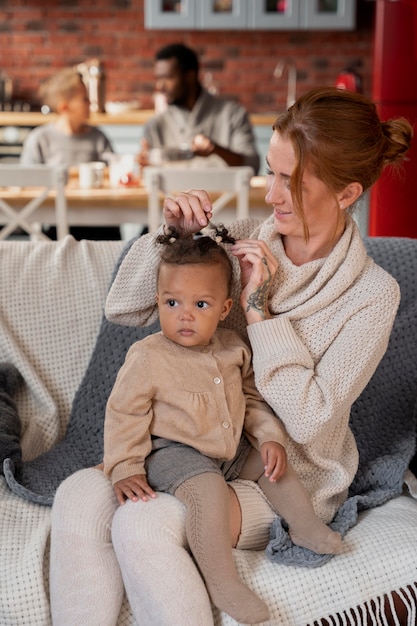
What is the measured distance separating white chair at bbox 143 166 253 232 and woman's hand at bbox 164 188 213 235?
1816mm

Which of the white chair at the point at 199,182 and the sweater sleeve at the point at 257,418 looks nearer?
the sweater sleeve at the point at 257,418

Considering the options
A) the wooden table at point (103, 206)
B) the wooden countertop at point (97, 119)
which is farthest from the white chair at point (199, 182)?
the wooden countertop at point (97, 119)

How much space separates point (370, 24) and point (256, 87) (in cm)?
88

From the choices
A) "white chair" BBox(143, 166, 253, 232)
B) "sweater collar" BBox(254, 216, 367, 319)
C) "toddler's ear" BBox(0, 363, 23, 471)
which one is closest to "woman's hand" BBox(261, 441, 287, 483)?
"sweater collar" BBox(254, 216, 367, 319)

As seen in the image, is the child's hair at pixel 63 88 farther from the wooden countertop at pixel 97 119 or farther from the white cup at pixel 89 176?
the wooden countertop at pixel 97 119

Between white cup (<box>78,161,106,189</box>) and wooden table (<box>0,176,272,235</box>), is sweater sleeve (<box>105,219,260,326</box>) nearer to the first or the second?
wooden table (<box>0,176,272,235</box>)

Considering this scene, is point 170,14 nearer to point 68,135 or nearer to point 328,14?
point 328,14

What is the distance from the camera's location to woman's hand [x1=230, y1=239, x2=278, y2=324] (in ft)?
5.51

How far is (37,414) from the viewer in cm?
213

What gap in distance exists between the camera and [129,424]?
1625 millimetres

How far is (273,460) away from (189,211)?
48 centimetres

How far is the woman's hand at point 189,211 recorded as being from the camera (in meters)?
1.71

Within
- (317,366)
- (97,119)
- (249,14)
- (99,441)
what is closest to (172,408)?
(317,366)

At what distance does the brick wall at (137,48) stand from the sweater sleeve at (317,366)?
4.94 m
